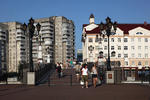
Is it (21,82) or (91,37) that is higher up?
(91,37)

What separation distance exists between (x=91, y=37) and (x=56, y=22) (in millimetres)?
69621

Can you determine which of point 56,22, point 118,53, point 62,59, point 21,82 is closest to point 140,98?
point 21,82

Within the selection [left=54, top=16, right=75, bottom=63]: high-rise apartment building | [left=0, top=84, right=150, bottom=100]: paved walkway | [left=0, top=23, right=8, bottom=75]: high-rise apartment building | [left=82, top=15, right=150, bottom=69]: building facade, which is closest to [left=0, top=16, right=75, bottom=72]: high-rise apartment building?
[left=54, top=16, right=75, bottom=63]: high-rise apartment building

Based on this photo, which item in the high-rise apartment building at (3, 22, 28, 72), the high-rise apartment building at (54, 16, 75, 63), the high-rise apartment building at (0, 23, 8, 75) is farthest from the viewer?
the high-rise apartment building at (3, 22, 28, 72)

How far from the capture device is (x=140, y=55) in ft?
283

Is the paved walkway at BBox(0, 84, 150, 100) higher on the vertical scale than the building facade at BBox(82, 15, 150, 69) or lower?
lower

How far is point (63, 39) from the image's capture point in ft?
490

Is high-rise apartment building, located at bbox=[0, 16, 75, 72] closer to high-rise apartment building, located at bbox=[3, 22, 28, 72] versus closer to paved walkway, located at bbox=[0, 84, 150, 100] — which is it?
high-rise apartment building, located at bbox=[3, 22, 28, 72]

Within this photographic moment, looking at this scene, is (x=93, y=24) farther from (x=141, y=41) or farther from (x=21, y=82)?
(x=21, y=82)

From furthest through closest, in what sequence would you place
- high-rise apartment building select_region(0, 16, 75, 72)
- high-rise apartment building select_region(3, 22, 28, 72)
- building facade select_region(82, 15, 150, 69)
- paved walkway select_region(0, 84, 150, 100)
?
high-rise apartment building select_region(3, 22, 28, 72)
high-rise apartment building select_region(0, 16, 75, 72)
building facade select_region(82, 15, 150, 69)
paved walkway select_region(0, 84, 150, 100)

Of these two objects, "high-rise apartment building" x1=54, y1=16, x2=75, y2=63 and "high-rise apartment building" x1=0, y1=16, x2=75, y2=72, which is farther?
"high-rise apartment building" x1=54, y1=16, x2=75, y2=63

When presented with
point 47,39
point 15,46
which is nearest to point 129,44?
point 47,39

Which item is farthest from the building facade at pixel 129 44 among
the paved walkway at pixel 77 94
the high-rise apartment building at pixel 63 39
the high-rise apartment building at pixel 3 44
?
the high-rise apartment building at pixel 3 44

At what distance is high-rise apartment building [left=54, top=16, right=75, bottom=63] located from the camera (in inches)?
5748
